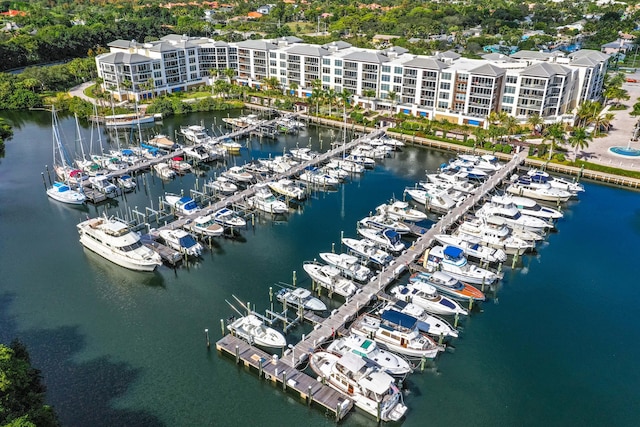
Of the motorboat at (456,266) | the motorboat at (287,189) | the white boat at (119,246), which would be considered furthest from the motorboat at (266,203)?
the motorboat at (456,266)

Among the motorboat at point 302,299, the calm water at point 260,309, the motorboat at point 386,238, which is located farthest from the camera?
the motorboat at point 386,238

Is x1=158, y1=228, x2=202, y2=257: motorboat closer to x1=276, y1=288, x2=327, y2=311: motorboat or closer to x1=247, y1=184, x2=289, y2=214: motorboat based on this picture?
x1=247, y1=184, x2=289, y2=214: motorboat

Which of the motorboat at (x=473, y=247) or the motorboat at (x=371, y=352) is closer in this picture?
the motorboat at (x=371, y=352)

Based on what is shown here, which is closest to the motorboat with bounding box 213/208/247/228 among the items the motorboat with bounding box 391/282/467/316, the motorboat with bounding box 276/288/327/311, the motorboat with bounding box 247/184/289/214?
the motorboat with bounding box 247/184/289/214

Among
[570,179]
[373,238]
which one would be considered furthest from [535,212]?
[373,238]

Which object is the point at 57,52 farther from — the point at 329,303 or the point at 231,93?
the point at 329,303

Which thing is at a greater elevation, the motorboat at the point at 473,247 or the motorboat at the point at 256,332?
the motorboat at the point at 473,247

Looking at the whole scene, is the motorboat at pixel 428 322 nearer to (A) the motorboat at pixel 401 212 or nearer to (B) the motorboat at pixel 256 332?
(B) the motorboat at pixel 256 332

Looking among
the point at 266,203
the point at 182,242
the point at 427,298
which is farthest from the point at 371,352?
the point at 266,203
